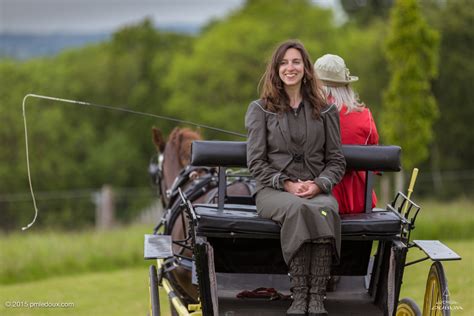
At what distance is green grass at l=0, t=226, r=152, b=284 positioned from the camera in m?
13.7

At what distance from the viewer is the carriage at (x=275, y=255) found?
5.25 m

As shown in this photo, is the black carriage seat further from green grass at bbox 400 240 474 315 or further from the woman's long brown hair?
green grass at bbox 400 240 474 315

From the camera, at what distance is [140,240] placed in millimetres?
15484

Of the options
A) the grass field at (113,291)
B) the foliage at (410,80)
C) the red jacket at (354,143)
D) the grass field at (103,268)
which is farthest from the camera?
the foliage at (410,80)

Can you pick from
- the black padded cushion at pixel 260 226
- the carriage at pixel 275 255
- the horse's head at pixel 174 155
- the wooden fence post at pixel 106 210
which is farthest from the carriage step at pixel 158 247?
the wooden fence post at pixel 106 210

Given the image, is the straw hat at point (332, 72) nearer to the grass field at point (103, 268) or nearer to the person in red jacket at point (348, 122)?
the person in red jacket at point (348, 122)

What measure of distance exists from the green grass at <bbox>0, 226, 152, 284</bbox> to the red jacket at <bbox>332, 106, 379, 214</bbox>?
845cm

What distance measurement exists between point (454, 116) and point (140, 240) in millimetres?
25939

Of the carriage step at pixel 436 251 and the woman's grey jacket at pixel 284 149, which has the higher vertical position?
the woman's grey jacket at pixel 284 149

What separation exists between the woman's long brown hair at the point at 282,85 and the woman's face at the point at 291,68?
0.07ft

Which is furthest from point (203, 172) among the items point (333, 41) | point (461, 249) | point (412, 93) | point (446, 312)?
point (333, 41)

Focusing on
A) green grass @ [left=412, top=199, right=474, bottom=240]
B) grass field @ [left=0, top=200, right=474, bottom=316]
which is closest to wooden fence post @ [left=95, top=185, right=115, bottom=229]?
grass field @ [left=0, top=200, right=474, bottom=316]

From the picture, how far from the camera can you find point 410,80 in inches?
766

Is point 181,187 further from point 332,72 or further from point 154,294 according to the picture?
point 332,72
